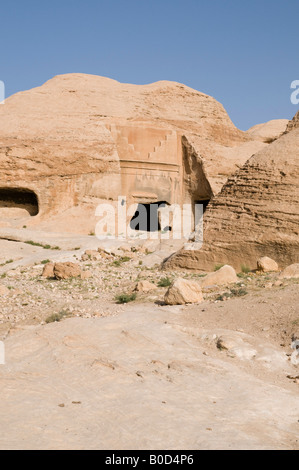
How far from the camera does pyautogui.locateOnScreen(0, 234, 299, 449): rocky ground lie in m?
3.98

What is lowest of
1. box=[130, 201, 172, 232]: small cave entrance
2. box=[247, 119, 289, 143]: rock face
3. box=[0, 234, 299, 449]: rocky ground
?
box=[0, 234, 299, 449]: rocky ground

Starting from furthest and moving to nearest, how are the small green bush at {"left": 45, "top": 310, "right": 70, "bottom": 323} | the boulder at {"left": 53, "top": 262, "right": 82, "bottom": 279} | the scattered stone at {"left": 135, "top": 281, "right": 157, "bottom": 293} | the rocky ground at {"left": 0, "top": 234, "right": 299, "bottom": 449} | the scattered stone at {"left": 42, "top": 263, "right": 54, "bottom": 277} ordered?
the scattered stone at {"left": 42, "top": 263, "right": 54, "bottom": 277}
the boulder at {"left": 53, "top": 262, "right": 82, "bottom": 279}
the scattered stone at {"left": 135, "top": 281, "right": 157, "bottom": 293}
the small green bush at {"left": 45, "top": 310, "right": 70, "bottom": 323}
the rocky ground at {"left": 0, "top": 234, "right": 299, "bottom": 449}

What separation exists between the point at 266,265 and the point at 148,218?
55.0ft

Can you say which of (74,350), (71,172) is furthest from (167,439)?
(71,172)

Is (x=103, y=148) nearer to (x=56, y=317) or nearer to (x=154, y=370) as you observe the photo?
(x=56, y=317)

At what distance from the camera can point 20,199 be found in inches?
928

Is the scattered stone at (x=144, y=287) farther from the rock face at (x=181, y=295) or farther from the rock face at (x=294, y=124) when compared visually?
the rock face at (x=294, y=124)

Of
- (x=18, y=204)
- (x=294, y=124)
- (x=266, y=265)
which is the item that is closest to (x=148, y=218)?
(x=18, y=204)

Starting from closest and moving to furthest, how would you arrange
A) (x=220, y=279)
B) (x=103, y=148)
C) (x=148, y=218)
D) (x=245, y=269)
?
(x=220, y=279), (x=245, y=269), (x=103, y=148), (x=148, y=218)

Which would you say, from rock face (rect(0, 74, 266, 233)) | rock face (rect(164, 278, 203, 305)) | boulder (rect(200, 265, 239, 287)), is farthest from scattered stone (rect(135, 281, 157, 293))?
rock face (rect(0, 74, 266, 233))

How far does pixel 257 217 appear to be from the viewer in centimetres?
1159

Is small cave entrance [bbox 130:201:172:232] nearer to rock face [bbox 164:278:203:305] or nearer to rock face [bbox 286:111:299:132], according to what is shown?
rock face [bbox 286:111:299:132]

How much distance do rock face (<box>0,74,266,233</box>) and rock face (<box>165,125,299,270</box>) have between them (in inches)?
413

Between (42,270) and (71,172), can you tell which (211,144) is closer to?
(71,172)
